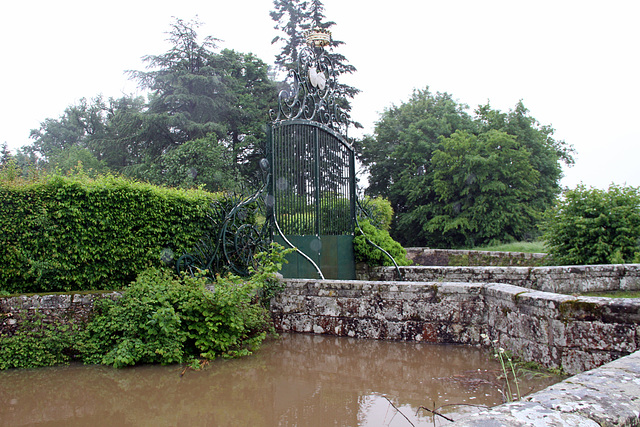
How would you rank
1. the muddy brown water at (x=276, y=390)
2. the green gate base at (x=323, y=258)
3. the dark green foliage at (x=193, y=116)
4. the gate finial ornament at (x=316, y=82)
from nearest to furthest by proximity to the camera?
the muddy brown water at (x=276, y=390), the green gate base at (x=323, y=258), the gate finial ornament at (x=316, y=82), the dark green foliage at (x=193, y=116)

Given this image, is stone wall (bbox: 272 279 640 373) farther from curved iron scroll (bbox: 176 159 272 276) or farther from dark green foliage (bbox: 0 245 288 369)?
curved iron scroll (bbox: 176 159 272 276)

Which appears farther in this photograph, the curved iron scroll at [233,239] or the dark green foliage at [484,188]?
the dark green foliage at [484,188]

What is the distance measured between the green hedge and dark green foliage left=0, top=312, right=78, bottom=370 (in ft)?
2.16

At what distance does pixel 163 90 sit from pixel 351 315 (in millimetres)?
21341

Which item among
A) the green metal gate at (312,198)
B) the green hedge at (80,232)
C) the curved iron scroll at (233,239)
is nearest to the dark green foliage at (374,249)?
the green metal gate at (312,198)

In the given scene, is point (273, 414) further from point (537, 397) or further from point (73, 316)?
point (73, 316)

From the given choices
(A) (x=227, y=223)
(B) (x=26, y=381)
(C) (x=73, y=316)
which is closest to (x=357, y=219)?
(A) (x=227, y=223)

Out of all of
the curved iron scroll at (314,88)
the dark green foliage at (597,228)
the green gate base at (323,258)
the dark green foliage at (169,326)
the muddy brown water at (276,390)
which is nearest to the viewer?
the muddy brown water at (276,390)

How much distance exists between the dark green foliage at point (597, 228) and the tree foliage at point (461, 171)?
413 inches

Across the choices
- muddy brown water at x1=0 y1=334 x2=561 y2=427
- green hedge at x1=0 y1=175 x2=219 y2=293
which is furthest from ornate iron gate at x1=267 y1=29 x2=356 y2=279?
muddy brown water at x1=0 y1=334 x2=561 y2=427

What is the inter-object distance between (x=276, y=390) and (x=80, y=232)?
349cm

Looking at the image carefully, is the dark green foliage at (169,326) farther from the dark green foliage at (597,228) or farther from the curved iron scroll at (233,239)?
the dark green foliage at (597,228)

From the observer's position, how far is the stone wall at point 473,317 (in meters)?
3.70

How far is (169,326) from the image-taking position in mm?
4812
